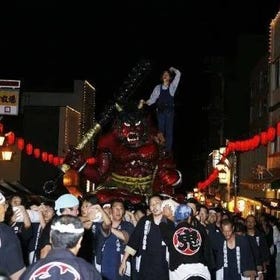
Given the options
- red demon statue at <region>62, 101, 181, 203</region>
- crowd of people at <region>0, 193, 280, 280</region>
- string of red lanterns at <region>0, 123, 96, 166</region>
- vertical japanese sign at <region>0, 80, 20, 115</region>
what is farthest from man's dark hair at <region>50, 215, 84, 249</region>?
vertical japanese sign at <region>0, 80, 20, 115</region>

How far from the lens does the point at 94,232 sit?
988cm

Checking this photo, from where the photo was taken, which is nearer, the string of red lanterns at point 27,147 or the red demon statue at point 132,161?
the red demon statue at point 132,161

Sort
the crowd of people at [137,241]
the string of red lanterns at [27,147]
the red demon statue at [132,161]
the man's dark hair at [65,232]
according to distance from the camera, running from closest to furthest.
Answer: the man's dark hair at [65,232]
the crowd of people at [137,241]
the red demon statue at [132,161]
the string of red lanterns at [27,147]

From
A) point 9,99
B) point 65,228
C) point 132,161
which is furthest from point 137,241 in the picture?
point 9,99

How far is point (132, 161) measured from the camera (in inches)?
803

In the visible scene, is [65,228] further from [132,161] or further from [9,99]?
[9,99]

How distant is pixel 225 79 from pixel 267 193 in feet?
102

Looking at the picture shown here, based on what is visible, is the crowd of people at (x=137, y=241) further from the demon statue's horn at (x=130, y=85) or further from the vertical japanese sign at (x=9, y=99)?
the vertical japanese sign at (x=9, y=99)

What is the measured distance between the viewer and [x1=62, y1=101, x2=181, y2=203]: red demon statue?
792 inches

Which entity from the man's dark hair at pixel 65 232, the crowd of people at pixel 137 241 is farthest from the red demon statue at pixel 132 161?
the man's dark hair at pixel 65 232

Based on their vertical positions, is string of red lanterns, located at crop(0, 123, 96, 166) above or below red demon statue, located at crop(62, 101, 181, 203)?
above

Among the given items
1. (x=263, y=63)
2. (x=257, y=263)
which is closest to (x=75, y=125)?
(x=263, y=63)

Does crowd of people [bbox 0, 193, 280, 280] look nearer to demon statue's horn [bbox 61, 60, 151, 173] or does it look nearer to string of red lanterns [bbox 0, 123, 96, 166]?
demon statue's horn [bbox 61, 60, 151, 173]

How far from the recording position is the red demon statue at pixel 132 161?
66.0 feet
